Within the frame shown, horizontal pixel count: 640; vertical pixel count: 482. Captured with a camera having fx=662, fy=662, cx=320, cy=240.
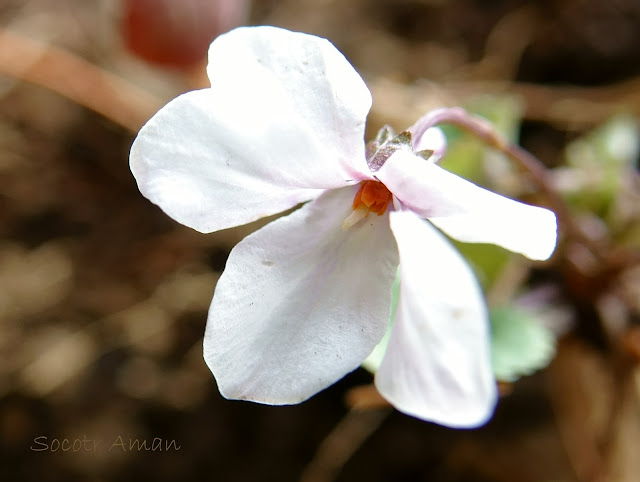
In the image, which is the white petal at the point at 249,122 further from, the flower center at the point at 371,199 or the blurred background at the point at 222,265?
the blurred background at the point at 222,265

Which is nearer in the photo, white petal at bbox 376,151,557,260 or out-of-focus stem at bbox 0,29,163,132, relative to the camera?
white petal at bbox 376,151,557,260

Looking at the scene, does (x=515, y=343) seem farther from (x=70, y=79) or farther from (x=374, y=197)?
(x=70, y=79)

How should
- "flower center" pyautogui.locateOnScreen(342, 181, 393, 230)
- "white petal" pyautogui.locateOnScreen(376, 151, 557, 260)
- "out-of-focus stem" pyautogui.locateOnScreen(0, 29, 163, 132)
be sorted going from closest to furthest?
"white petal" pyautogui.locateOnScreen(376, 151, 557, 260), "flower center" pyautogui.locateOnScreen(342, 181, 393, 230), "out-of-focus stem" pyautogui.locateOnScreen(0, 29, 163, 132)

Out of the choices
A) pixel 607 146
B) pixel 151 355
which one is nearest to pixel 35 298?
pixel 151 355

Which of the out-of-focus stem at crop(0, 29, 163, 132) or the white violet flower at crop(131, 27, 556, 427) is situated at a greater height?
the white violet flower at crop(131, 27, 556, 427)

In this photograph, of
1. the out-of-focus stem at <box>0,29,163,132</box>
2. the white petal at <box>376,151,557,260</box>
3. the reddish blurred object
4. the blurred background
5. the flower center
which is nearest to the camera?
the white petal at <box>376,151,557,260</box>

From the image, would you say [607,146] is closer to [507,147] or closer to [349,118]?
[507,147]

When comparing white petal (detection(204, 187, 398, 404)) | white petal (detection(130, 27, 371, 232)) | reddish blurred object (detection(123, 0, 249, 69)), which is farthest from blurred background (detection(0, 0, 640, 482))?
white petal (detection(130, 27, 371, 232))

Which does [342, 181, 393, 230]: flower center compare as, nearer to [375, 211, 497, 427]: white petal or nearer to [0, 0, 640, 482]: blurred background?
[375, 211, 497, 427]: white petal
